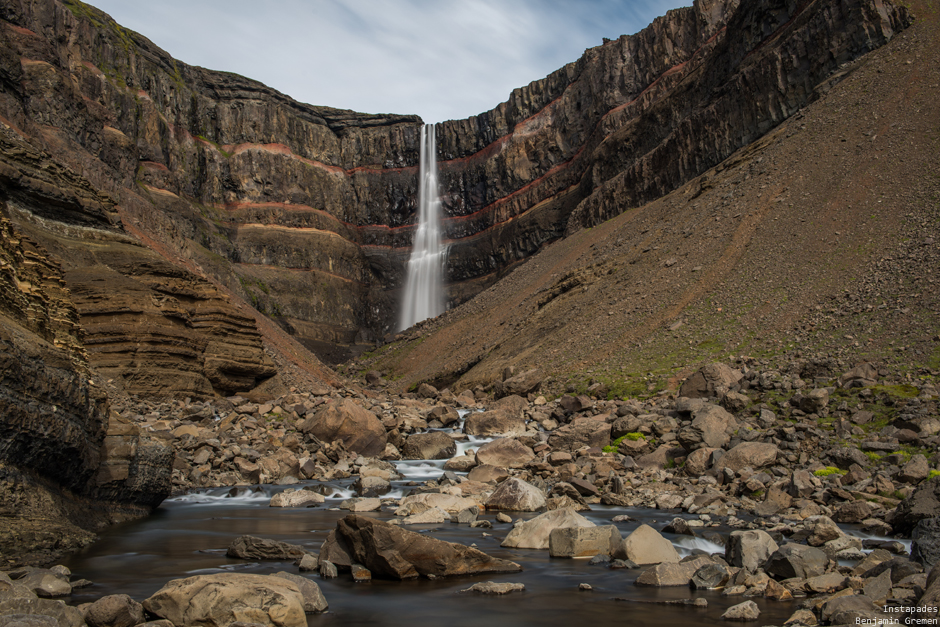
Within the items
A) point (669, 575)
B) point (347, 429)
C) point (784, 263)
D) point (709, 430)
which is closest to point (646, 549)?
point (669, 575)

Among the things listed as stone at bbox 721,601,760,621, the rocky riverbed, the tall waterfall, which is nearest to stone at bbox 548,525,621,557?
the rocky riverbed

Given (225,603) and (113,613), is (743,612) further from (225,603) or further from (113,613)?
(113,613)

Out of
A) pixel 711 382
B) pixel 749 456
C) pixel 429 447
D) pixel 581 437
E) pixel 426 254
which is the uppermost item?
pixel 426 254

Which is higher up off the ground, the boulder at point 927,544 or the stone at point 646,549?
the boulder at point 927,544

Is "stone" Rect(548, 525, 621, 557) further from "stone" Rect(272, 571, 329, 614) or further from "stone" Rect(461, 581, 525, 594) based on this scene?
"stone" Rect(272, 571, 329, 614)

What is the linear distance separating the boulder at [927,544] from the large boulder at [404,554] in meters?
4.95

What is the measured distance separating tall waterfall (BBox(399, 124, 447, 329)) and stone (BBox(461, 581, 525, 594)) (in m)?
70.4

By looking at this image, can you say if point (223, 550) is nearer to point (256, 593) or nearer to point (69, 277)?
point (256, 593)

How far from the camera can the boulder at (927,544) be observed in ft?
22.8

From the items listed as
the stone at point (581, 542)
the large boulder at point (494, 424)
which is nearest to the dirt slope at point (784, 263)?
the large boulder at point (494, 424)

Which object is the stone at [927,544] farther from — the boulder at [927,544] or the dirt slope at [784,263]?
the dirt slope at [784,263]

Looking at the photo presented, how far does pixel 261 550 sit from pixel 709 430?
1173cm

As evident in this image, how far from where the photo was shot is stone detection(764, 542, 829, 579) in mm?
7293

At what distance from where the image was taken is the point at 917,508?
9031 millimetres
